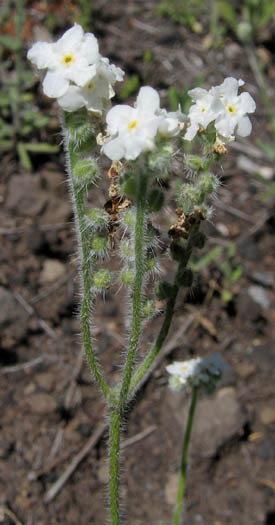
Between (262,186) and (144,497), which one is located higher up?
(262,186)

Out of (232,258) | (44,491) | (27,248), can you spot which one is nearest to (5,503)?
(44,491)

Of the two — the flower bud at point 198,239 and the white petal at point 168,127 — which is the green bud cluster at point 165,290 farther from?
the white petal at point 168,127

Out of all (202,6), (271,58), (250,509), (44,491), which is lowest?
(250,509)

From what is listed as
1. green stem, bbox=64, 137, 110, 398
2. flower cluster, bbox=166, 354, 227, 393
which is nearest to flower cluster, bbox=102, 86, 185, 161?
green stem, bbox=64, 137, 110, 398

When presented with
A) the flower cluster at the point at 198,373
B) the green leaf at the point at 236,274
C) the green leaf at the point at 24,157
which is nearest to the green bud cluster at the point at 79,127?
the flower cluster at the point at 198,373

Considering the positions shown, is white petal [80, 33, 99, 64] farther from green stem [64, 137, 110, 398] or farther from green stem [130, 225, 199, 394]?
green stem [130, 225, 199, 394]

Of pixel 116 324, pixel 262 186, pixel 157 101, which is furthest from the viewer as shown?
pixel 262 186

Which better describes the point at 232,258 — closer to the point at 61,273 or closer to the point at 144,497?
the point at 61,273
